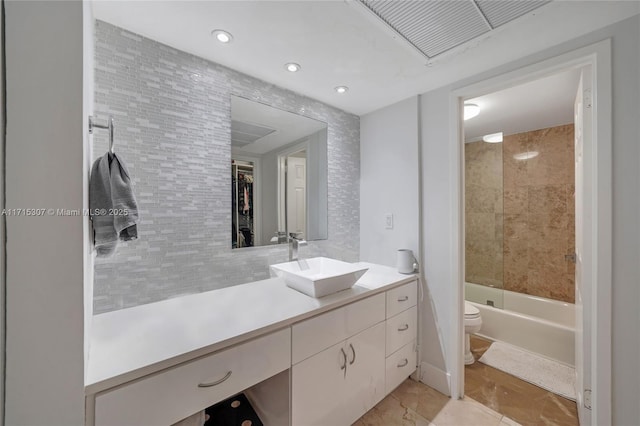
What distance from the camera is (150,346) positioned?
927mm

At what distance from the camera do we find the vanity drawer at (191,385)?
0.79 m

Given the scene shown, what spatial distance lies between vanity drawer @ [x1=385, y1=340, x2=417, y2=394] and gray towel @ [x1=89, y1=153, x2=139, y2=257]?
1.68 m

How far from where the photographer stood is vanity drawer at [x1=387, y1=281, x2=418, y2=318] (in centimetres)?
170

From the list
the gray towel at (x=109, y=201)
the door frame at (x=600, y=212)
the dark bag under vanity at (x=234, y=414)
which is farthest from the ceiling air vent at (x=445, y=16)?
the dark bag under vanity at (x=234, y=414)

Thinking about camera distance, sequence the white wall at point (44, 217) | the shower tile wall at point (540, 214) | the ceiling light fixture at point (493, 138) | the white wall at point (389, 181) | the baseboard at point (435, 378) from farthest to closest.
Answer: the ceiling light fixture at point (493, 138) < the shower tile wall at point (540, 214) < the white wall at point (389, 181) < the baseboard at point (435, 378) < the white wall at point (44, 217)

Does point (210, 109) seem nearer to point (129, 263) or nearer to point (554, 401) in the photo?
point (129, 263)

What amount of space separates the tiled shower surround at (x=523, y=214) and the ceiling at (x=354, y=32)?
182cm

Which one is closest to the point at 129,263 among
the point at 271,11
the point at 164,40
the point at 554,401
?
the point at 164,40

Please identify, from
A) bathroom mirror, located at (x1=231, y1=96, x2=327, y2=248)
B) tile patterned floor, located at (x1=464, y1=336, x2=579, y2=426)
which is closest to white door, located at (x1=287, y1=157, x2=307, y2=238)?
bathroom mirror, located at (x1=231, y1=96, x2=327, y2=248)

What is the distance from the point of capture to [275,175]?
179 centimetres

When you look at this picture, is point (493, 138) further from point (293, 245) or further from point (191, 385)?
point (191, 385)

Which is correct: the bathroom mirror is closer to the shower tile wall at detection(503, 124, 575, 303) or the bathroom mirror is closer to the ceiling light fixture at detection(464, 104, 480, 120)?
the ceiling light fixture at detection(464, 104, 480, 120)

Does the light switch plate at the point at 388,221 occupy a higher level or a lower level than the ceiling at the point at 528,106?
lower

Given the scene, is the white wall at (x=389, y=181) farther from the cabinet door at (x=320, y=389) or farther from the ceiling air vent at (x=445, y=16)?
the cabinet door at (x=320, y=389)
